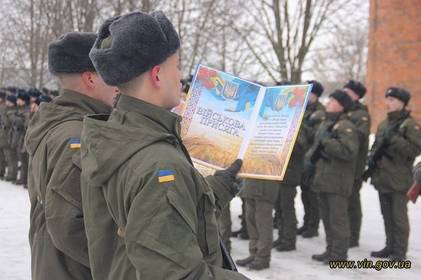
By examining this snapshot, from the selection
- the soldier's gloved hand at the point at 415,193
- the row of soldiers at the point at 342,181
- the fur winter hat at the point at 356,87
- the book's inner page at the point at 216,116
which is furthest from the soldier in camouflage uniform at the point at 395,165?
the book's inner page at the point at 216,116

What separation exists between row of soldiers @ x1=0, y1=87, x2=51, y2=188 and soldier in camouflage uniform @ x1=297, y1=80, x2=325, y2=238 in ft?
22.8

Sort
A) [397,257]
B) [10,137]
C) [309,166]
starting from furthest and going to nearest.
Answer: [10,137] → [309,166] → [397,257]

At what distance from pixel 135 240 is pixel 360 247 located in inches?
248

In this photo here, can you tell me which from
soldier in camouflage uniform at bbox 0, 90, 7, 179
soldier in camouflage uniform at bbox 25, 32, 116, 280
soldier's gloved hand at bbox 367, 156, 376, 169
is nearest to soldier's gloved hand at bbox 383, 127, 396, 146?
soldier's gloved hand at bbox 367, 156, 376, 169

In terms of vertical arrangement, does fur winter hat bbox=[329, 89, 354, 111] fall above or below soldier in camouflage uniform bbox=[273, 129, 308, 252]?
above

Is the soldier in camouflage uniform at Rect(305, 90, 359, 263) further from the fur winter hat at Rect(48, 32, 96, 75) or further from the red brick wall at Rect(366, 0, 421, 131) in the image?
the red brick wall at Rect(366, 0, 421, 131)

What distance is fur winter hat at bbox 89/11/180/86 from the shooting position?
72.6 inches

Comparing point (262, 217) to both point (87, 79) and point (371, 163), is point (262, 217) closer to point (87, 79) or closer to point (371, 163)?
point (371, 163)

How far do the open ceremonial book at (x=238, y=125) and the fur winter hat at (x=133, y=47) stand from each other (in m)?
0.96

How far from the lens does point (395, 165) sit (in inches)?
266

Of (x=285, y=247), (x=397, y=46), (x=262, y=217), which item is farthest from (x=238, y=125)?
(x=397, y=46)

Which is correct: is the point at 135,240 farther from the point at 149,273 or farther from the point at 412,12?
the point at 412,12

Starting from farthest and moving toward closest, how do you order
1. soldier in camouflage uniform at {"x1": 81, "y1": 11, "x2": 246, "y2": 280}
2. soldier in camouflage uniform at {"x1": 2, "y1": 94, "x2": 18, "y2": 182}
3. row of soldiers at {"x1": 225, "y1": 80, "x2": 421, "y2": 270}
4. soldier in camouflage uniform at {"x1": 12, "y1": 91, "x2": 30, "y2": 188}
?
soldier in camouflage uniform at {"x1": 2, "y1": 94, "x2": 18, "y2": 182}
soldier in camouflage uniform at {"x1": 12, "y1": 91, "x2": 30, "y2": 188}
row of soldiers at {"x1": 225, "y1": 80, "x2": 421, "y2": 270}
soldier in camouflage uniform at {"x1": 81, "y1": 11, "x2": 246, "y2": 280}

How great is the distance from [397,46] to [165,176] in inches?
688
